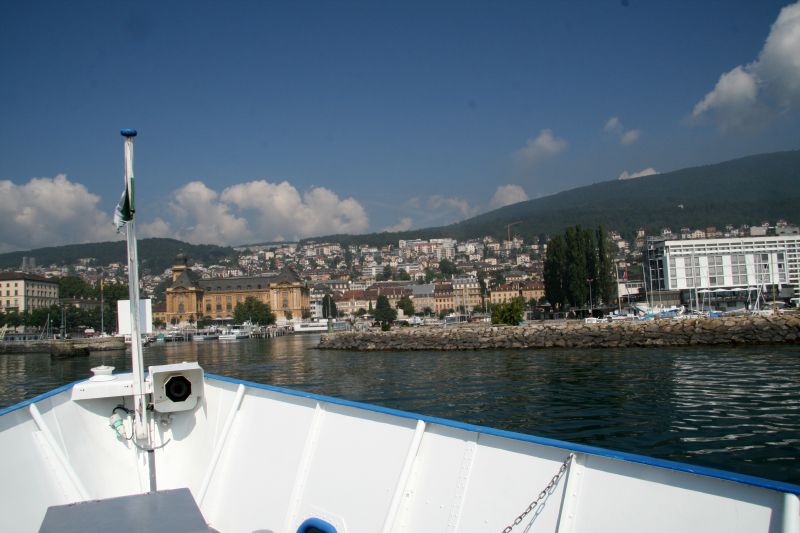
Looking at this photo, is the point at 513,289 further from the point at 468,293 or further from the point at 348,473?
the point at 348,473

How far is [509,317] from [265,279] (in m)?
107

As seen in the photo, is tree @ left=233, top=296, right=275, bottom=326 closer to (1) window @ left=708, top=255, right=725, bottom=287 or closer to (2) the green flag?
(1) window @ left=708, top=255, right=725, bottom=287

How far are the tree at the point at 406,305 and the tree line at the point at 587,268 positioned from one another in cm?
7331

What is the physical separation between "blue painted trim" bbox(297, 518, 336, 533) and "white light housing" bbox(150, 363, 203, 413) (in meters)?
2.11

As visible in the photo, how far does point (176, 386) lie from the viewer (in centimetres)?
593

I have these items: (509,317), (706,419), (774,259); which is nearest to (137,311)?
(706,419)

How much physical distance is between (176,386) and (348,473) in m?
2.46

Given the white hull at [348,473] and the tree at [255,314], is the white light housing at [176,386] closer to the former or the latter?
the white hull at [348,473]

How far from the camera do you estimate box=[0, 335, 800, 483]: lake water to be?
10625 mm

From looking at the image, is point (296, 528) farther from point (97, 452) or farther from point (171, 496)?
point (97, 452)

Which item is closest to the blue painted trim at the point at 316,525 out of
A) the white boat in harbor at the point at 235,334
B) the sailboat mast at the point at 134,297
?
the sailboat mast at the point at 134,297

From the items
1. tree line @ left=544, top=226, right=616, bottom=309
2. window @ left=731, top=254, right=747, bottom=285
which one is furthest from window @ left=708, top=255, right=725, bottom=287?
tree line @ left=544, top=226, right=616, bottom=309

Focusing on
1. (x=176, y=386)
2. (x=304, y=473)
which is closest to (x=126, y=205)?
(x=176, y=386)

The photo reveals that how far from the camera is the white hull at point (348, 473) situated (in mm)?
2764
